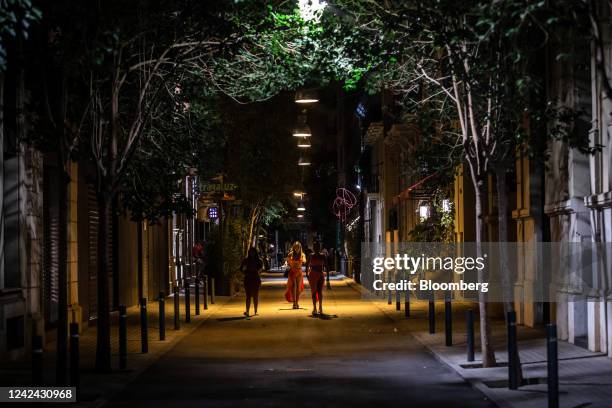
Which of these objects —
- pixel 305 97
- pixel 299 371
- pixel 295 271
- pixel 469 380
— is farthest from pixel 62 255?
pixel 305 97

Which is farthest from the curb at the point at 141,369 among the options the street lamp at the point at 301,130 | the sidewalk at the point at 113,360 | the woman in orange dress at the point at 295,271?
the street lamp at the point at 301,130

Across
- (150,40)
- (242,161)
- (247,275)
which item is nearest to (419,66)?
(150,40)

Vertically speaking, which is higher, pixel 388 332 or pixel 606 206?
pixel 606 206

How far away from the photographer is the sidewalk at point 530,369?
13.0 meters

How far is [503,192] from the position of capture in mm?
16625

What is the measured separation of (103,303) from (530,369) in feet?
20.5

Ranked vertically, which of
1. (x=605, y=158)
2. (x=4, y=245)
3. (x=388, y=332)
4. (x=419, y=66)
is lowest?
(x=388, y=332)

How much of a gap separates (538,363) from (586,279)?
10.2 feet

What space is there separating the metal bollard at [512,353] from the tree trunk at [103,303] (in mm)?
5977

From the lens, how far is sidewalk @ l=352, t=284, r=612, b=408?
42.8ft

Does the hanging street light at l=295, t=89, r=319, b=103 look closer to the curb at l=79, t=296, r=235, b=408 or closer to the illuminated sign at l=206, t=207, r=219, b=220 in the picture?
the curb at l=79, t=296, r=235, b=408

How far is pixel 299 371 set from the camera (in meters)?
16.5

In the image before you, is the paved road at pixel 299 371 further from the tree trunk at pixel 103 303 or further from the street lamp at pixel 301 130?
the street lamp at pixel 301 130

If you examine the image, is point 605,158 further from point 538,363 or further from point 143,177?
point 143,177
